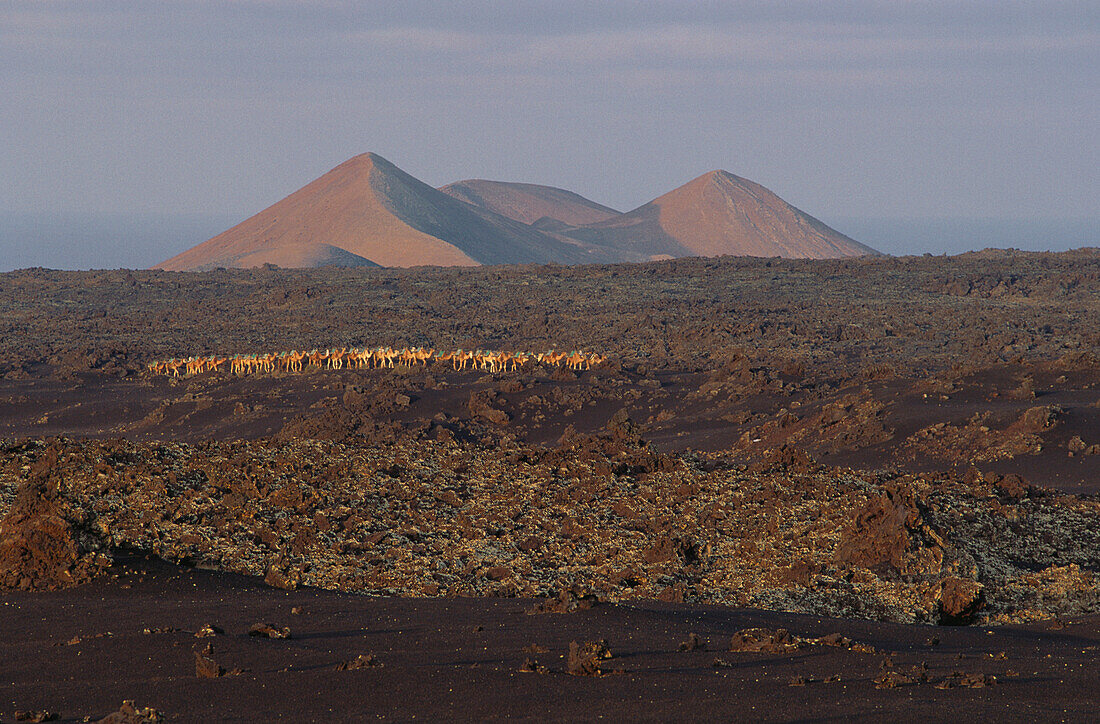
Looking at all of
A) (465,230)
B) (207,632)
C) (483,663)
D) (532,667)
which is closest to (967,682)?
(532,667)

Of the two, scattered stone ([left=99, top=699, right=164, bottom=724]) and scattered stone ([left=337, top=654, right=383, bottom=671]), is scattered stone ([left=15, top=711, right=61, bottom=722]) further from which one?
scattered stone ([left=337, top=654, right=383, bottom=671])

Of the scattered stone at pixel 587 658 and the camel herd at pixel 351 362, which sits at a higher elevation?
the camel herd at pixel 351 362

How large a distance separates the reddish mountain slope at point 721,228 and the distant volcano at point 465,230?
13 centimetres

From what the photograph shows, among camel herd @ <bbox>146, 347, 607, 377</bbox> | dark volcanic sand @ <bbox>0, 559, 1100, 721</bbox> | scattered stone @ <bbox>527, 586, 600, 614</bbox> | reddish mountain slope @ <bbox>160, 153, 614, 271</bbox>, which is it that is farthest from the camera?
reddish mountain slope @ <bbox>160, 153, 614, 271</bbox>

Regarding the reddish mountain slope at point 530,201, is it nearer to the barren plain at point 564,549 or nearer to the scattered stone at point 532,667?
the barren plain at point 564,549

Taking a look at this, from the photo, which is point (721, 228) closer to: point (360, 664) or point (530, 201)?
point (530, 201)

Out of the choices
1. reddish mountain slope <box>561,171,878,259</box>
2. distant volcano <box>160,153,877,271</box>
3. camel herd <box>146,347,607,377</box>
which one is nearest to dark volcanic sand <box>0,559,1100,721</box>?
camel herd <box>146,347,607,377</box>

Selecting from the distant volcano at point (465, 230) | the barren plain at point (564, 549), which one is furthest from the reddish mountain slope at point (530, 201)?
the barren plain at point (564, 549)

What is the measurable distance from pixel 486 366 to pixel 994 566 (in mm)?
17845

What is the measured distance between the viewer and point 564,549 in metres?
9.30

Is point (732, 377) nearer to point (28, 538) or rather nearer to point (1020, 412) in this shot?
point (1020, 412)

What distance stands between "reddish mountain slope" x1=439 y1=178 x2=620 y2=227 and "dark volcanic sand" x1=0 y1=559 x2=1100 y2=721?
12588 centimetres

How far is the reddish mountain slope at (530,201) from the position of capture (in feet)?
445

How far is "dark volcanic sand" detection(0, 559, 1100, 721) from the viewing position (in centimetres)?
512
